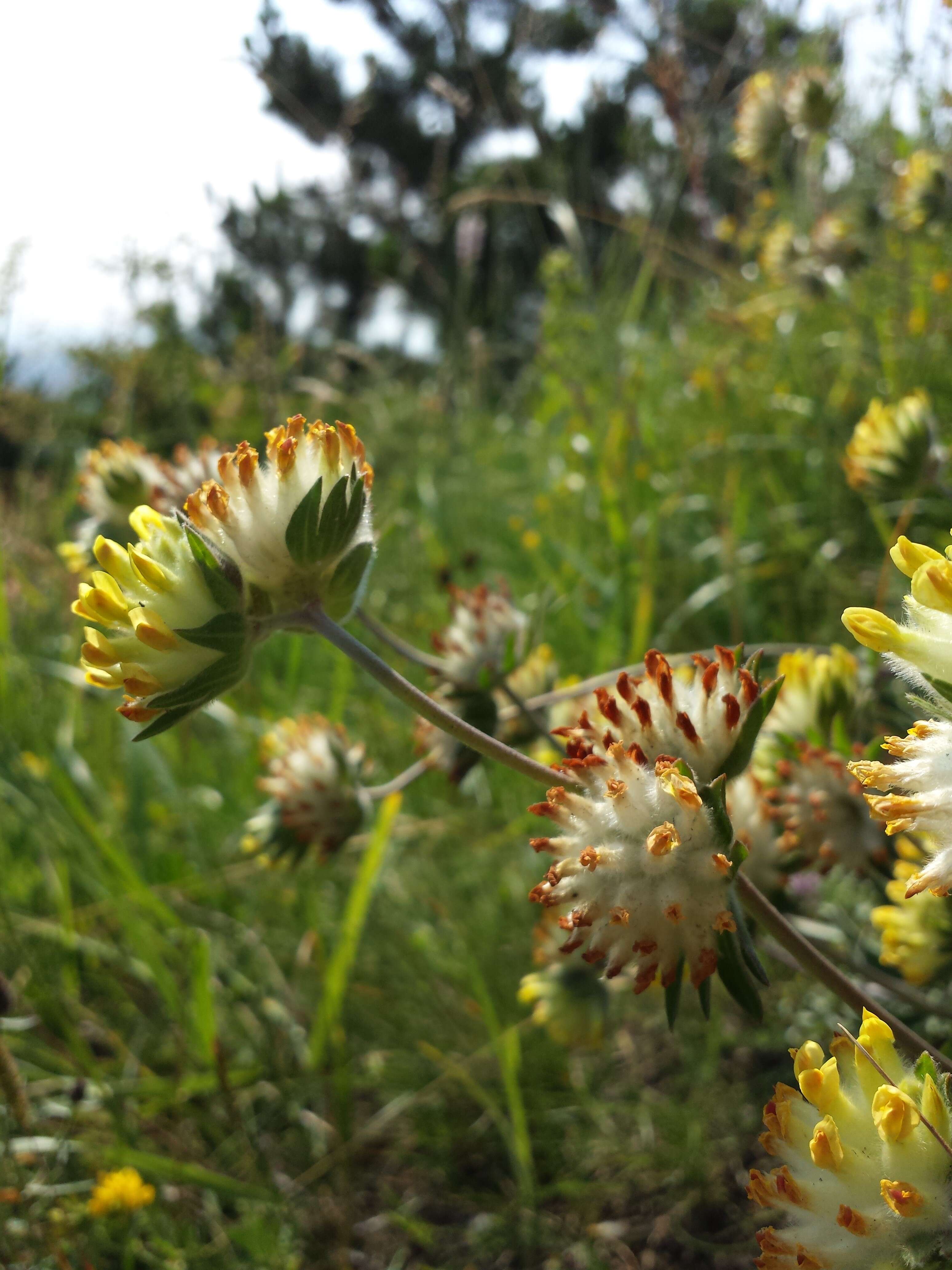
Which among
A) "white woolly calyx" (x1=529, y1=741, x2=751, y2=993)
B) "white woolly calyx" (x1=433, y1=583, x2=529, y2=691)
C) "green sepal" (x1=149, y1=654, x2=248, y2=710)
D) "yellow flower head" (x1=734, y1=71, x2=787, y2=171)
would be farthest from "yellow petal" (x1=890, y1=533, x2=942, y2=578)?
"yellow flower head" (x1=734, y1=71, x2=787, y2=171)

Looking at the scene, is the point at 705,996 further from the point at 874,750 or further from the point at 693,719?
the point at 874,750

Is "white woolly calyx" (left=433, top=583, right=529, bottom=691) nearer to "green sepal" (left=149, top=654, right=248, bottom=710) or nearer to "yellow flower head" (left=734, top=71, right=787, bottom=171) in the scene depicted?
"green sepal" (left=149, top=654, right=248, bottom=710)

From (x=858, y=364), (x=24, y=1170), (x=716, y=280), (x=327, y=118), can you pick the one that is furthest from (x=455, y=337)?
(x=24, y=1170)

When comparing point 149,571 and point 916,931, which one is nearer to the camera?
point 149,571

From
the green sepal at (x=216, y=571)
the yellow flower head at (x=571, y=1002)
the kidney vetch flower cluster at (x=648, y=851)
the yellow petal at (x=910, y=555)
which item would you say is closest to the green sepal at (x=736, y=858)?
the kidney vetch flower cluster at (x=648, y=851)

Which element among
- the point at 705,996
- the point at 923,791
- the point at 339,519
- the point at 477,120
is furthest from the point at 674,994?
the point at 477,120

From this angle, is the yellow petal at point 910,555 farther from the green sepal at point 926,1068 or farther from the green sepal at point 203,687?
the green sepal at point 203,687
